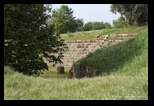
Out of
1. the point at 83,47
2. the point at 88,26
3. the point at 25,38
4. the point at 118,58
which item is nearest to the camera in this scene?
the point at 25,38

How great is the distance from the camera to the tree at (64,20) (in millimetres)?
69613

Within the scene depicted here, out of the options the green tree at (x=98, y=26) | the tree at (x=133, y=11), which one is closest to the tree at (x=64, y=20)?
the green tree at (x=98, y=26)

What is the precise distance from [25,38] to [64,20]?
184 feet

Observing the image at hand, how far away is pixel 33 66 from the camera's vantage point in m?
15.9

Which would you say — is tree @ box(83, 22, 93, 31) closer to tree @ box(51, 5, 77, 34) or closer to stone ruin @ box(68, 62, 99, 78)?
tree @ box(51, 5, 77, 34)

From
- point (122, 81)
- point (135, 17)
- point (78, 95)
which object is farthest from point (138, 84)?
point (135, 17)

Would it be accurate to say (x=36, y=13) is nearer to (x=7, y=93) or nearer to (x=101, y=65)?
(x=101, y=65)

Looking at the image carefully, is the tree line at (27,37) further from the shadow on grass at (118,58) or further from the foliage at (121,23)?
the foliage at (121,23)

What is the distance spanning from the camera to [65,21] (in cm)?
7106

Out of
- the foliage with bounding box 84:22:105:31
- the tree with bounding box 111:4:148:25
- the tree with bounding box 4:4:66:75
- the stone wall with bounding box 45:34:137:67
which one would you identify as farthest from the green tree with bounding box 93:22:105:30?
the tree with bounding box 4:4:66:75

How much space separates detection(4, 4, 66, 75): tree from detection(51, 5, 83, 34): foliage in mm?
50833

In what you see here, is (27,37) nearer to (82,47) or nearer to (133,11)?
(82,47)

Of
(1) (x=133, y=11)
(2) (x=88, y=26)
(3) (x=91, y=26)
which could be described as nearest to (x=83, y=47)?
(1) (x=133, y=11)
